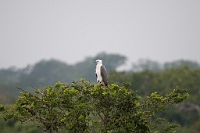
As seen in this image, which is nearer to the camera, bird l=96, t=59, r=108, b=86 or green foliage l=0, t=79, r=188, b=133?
green foliage l=0, t=79, r=188, b=133

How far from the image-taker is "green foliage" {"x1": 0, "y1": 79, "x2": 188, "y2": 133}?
467 inches

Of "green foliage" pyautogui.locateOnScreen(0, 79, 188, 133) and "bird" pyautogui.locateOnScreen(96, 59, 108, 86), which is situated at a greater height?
"bird" pyautogui.locateOnScreen(96, 59, 108, 86)

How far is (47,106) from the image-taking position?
12.2 metres

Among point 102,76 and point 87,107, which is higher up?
point 102,76

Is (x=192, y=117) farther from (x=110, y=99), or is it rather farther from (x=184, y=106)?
(x=110, y=99)

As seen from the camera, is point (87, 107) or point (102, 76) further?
point (102, 76)

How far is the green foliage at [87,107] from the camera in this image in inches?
467

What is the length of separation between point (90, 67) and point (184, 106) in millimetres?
80852

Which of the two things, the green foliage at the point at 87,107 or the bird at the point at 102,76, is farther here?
the bird at the point at 102,76

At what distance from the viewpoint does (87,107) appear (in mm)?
11914

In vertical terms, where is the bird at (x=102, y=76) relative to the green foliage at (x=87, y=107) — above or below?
above

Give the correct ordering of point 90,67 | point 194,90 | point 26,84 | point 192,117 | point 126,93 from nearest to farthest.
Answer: point 126,93
point 192,117
point 194,90
point 26,84
point 90,67

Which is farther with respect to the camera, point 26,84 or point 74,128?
point 26,84

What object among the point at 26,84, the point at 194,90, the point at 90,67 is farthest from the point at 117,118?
the point at 90,67
